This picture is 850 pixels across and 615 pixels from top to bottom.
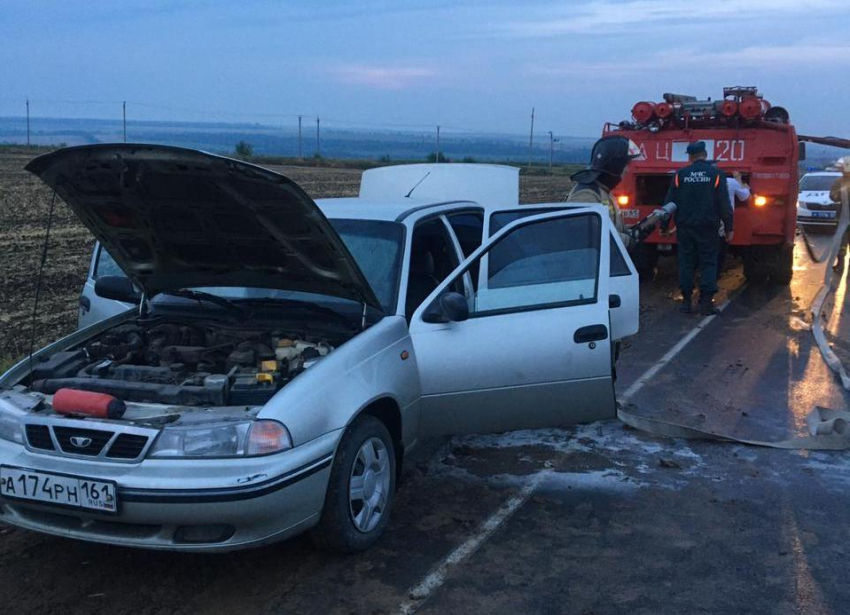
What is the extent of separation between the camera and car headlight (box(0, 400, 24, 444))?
3.94m

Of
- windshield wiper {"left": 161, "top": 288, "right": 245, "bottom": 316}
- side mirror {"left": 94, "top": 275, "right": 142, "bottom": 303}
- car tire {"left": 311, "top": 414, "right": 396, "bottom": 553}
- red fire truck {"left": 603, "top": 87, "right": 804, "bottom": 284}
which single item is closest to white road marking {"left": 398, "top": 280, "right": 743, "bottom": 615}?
car tire {"left": 311, "top": 414, "right": 396, "bottom": 553}

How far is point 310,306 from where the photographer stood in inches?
194

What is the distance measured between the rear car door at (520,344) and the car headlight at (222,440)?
1.22 m

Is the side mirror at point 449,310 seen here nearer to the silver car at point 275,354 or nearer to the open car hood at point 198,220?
the silver car at point 275,354

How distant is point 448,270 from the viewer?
578 cm

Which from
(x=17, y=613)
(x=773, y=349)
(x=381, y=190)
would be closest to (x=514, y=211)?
(x=381, y=190)

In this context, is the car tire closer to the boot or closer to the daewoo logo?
the daewoo logo

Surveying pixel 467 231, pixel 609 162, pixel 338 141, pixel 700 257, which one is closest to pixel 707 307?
pixel 700 257

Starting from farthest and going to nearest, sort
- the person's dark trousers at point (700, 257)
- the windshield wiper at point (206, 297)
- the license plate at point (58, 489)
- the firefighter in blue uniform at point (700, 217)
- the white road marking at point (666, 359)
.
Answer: the person's dark trousers at point (700, 257) < the firefighter in blue uniform at point (700, 217) < the white road marking at point (666, 359) < the windshield wiper at point (206, 297) < the license plate at point (58, 489)

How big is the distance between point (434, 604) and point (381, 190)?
460 centimetres

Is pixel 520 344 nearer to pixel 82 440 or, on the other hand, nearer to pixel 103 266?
pixel 82 440

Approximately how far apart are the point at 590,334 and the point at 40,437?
2.87 m

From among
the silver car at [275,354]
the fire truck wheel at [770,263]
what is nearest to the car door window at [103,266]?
the silver car at [275,354]

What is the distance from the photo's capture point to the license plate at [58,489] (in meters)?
3.64
